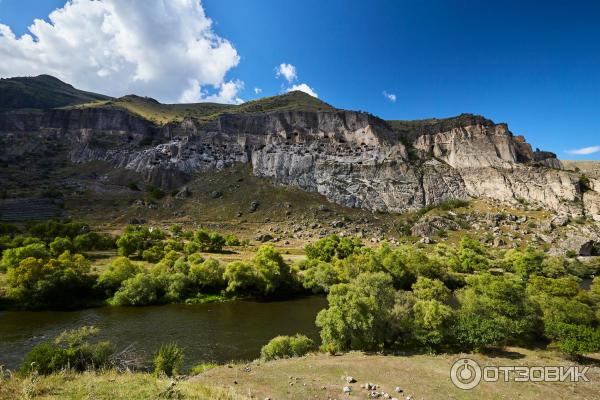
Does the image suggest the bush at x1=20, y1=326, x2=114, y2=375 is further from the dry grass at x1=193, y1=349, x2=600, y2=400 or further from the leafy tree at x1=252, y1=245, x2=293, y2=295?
the leafy tree at x1=252, y1=245, x2=293, y2=295

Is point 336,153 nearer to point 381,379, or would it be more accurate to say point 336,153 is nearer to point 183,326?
point 183,326

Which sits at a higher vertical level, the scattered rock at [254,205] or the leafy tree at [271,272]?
the scattered rock at [254,205]

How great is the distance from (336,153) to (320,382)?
156326mm

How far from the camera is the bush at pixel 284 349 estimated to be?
2792 centimetres

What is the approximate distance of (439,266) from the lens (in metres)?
66.6

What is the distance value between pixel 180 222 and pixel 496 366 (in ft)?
395

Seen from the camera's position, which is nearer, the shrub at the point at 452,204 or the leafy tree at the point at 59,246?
the leafy tree at the point at 59,246

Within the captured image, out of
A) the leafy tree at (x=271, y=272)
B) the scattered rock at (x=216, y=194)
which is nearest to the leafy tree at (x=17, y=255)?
the leafy tree at (x=271, y=272)

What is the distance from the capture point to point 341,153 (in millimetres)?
170625

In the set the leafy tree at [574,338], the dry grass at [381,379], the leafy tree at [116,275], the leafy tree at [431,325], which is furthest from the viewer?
the leafy tree at [116,275]

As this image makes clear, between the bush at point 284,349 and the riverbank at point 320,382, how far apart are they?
1580mm

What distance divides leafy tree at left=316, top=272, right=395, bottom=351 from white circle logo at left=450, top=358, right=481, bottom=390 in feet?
21.5

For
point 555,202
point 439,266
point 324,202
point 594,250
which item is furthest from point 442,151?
point 439,266

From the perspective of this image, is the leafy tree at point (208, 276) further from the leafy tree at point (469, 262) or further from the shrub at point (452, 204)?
the shrub at point (452, 204)
